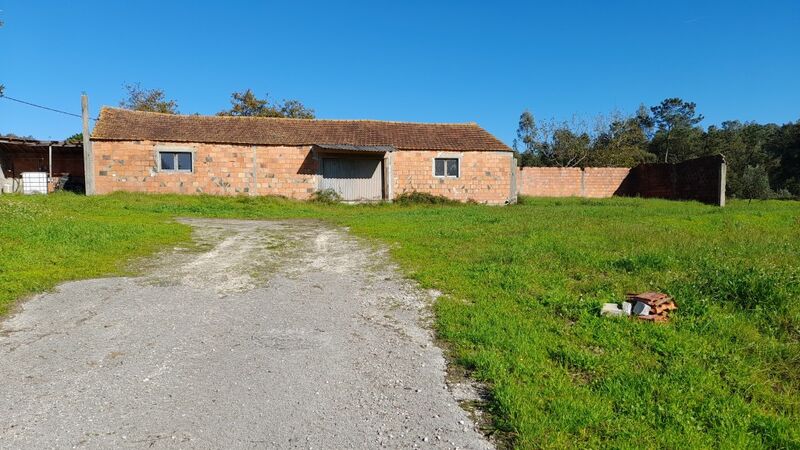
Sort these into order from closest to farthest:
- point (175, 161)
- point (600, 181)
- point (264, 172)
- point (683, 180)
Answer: point (175, 161) < point (264, 172) < point (683, 180) < point (600, 181)

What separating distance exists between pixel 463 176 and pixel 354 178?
492 centimetres

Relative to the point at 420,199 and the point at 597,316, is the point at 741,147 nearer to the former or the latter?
the point at 420,199

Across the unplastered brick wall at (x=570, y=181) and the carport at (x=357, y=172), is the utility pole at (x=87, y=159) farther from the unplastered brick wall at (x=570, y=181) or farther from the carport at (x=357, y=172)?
the unplastered brick wall at (x=570, y=181)

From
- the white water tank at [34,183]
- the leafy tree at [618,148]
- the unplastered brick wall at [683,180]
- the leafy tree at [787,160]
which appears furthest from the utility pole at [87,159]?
the leafy tree at [787,160]

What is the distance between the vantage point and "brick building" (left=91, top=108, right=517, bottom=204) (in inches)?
764

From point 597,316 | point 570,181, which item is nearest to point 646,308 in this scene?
point 597,316

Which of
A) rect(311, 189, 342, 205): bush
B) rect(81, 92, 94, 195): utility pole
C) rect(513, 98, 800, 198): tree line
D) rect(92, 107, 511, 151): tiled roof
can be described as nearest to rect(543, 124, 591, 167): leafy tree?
rect(513, 98, 800, 198): tree line

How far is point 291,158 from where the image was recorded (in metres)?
20.6

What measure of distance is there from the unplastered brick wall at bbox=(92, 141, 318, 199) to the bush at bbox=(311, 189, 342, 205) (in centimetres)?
38

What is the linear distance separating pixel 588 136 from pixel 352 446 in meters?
40.5

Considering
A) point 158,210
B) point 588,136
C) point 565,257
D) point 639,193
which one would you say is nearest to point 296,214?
point 158,210

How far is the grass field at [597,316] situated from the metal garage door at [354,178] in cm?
1119

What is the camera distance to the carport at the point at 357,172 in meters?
21.2

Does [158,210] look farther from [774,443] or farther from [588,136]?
[588,136]
